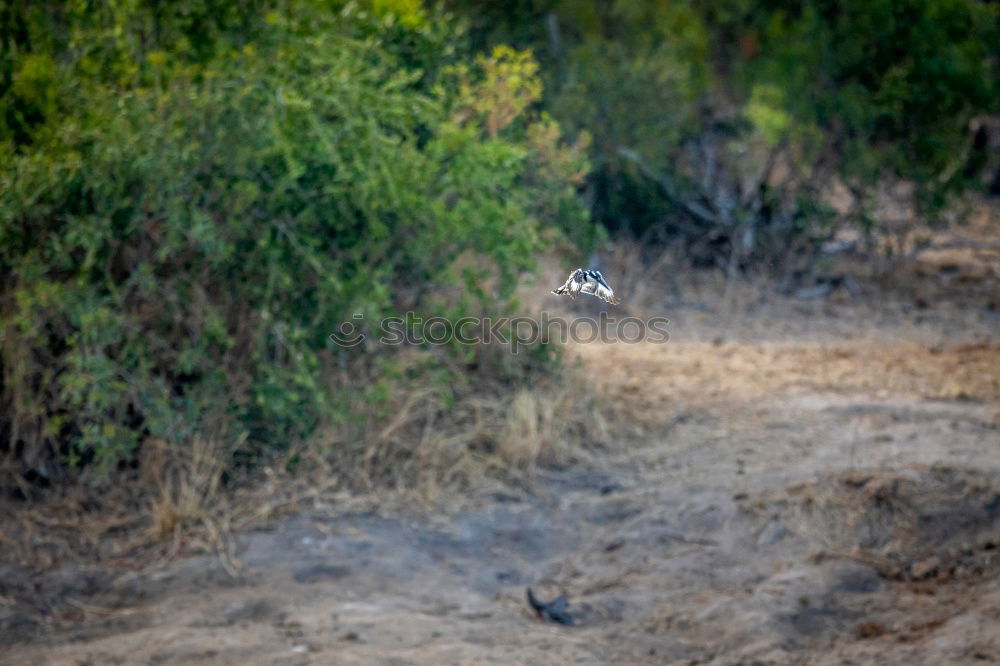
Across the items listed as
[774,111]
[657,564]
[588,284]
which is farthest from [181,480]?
[774,111]

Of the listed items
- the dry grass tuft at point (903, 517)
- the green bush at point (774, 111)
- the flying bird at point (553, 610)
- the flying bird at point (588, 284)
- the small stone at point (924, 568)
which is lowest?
the flying bird at point (553, 610)

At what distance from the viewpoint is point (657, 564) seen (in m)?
5.23

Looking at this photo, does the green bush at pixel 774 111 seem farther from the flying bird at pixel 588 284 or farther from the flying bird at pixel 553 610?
the flying bird at pixel 588 284

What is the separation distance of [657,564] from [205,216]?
8.61ft

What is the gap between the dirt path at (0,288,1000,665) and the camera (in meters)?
4.48

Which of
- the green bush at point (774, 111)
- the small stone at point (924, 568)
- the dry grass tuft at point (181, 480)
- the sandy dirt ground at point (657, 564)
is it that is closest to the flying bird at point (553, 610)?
the sandy dirt ground at point (657, 564)

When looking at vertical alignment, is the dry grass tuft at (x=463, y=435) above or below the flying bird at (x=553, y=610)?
above

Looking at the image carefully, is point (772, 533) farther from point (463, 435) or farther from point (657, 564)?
point (463, 435)

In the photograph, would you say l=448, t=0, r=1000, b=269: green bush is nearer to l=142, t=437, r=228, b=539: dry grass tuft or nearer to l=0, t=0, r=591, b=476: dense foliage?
l=0, t=0, r=591, b=476: dense foliage

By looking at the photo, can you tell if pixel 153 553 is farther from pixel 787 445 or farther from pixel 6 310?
pixel 787 445

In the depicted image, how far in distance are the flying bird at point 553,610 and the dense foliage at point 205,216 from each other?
152 cm

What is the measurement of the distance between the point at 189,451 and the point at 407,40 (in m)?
2.75

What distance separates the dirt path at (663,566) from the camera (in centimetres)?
448

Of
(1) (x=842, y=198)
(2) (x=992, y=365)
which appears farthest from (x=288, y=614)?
(1) (x=842, y=198)
